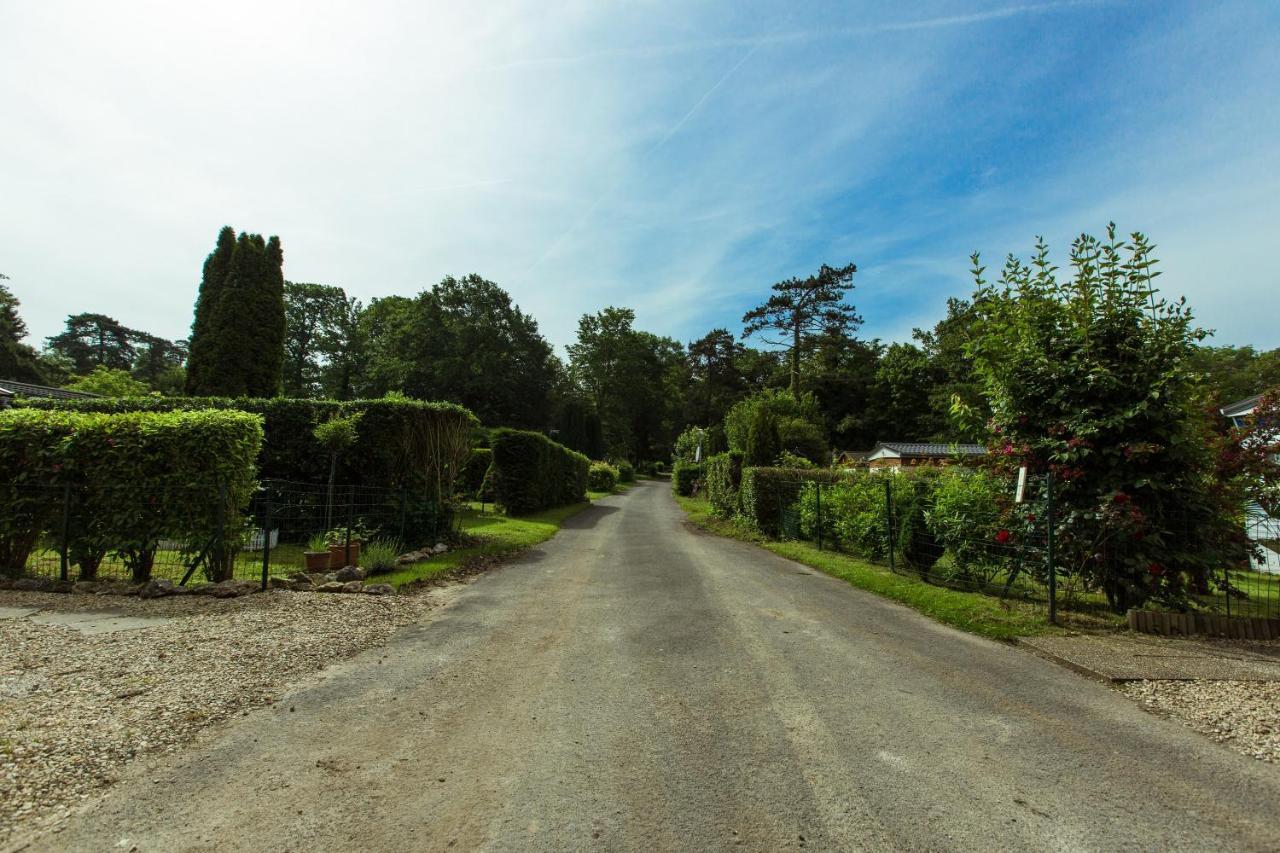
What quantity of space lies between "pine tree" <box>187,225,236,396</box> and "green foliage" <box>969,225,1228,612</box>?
3081cm

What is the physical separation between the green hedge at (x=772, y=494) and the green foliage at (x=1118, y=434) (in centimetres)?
777

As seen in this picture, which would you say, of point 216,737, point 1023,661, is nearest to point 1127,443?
point 1023,661

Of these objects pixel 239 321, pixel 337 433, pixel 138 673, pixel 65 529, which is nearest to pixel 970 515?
pixel 138 673

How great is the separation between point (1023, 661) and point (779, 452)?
15628 millimetres

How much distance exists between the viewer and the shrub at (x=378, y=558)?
9.16 metres

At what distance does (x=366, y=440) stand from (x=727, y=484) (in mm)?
12768

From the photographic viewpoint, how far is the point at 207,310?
26.9 m

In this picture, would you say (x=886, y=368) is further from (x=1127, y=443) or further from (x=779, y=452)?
(x=1127, y=443)

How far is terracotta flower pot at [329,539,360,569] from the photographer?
921 centimetres

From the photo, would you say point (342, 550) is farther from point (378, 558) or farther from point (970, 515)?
point (970, 515)

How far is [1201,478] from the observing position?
22.2 feet

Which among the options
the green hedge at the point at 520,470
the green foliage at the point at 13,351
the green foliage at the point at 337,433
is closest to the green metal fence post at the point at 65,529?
the green foliage at the point at 337,433

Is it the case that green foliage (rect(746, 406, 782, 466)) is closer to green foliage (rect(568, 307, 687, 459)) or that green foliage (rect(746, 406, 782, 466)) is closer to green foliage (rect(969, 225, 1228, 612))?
green foliage (rect(969, 225, 1228, 612))

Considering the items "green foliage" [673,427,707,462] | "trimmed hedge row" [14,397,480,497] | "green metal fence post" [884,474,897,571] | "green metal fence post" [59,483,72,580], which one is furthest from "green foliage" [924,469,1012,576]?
"green foliage" [673,427,707,462]
